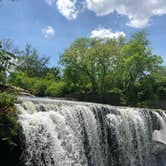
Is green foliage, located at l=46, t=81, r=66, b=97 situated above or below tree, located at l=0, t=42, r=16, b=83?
above

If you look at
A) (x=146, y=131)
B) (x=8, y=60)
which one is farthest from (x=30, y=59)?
(x=8, y=60)

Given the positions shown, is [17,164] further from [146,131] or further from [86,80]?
[86,80]

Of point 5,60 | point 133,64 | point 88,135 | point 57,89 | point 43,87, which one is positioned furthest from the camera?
point 43,87

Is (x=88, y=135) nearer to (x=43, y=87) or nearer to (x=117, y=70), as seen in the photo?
(x=117, y=70)

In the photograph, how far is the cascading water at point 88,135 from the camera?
11.2 metres

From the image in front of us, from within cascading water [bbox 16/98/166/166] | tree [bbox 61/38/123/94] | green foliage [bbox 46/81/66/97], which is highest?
tree [bbox 61/38/123/94]

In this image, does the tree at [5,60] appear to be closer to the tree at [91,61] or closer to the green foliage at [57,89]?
the tree at [91,61]

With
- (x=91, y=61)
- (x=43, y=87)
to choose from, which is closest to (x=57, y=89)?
(x=43, y=87)

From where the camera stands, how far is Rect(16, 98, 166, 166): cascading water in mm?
11211

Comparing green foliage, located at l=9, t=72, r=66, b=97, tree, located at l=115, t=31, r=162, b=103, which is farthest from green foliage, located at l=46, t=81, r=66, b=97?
tree, located at l=115, t=31, r=162, b=103

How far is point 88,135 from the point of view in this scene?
Result: 1445 centimetres

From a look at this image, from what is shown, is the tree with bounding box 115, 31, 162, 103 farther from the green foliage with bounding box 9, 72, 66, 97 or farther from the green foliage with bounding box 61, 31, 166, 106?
the green foliage with bounding box 9, 72, 66, 97

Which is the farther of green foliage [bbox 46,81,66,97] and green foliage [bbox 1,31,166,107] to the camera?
green foliage [bbox 46,81,66,97]

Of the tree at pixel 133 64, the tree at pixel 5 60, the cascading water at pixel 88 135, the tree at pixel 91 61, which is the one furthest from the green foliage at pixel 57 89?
the tree at pixel 5 60
